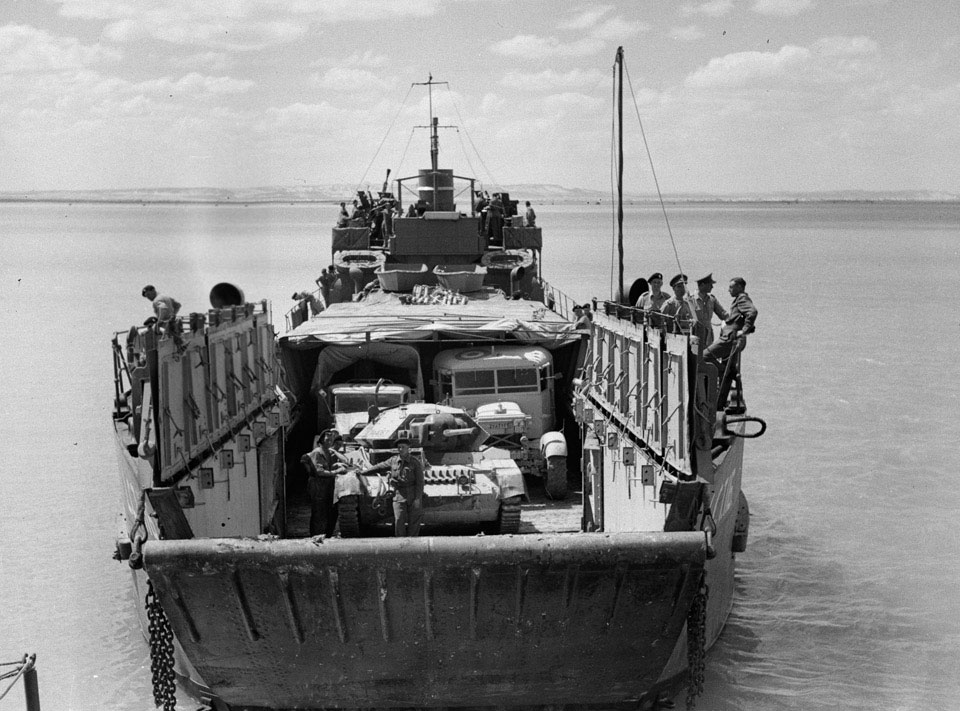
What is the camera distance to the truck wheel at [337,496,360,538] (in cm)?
1170

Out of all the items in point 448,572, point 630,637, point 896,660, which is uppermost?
point 448,572

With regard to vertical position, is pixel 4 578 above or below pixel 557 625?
below

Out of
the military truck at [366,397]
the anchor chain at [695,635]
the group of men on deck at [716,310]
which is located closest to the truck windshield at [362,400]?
the military truck at [366,397]

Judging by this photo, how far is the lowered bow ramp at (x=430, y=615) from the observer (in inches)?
341

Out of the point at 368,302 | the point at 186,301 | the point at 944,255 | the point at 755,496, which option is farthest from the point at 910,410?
the point at 944,255

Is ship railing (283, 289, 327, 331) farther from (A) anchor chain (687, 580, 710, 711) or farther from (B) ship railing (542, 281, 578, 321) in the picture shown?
(A) anchor chain (687, 580, 710, 711)

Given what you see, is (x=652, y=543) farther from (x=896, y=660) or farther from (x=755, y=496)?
(x=755, y=496)

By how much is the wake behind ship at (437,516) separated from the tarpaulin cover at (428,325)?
0.06 metres

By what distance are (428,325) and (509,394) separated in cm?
173

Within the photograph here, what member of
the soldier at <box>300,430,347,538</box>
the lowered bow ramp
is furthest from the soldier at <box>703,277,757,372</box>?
the soldier at <box>300,430,347,538</box>

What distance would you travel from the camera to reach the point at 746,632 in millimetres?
13391

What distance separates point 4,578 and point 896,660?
441 inches

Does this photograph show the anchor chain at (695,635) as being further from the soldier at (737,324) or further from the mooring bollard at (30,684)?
the mooring bollard at (30,684)

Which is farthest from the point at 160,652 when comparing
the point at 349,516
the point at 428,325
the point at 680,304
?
the point at 428,325
